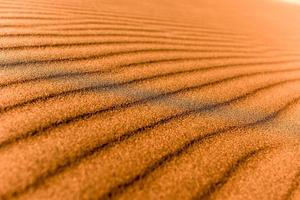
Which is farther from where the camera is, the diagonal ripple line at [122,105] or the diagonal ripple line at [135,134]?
the diagonal ripple line at [122,105]

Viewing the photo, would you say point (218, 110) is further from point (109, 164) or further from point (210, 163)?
point (109, 164)

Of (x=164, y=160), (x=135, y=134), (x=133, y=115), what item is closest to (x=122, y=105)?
(x=133, y=115)

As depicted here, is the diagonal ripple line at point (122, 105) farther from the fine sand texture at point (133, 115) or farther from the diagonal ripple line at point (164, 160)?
the diagonal ripple line at point (164, 160)

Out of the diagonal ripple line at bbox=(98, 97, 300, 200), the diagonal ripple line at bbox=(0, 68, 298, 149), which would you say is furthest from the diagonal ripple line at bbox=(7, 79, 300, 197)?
the diagonal ripple line at bbox=(0, 68, 298, 149)

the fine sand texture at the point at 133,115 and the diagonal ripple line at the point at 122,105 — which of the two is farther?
the diagonal ripple line at the point at 122,105

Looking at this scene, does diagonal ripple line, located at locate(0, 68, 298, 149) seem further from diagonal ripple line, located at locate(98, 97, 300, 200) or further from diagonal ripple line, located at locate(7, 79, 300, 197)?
diagonal ripple line, located at locate(98, 97, 300, 200)

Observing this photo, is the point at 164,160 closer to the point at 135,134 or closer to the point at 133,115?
the point at 135,134

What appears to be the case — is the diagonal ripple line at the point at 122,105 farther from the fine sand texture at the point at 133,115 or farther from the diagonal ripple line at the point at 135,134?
the diagonal ripple line at the point at 135,134

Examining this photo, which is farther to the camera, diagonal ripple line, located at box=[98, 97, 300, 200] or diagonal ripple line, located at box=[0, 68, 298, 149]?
diagonal ripple line, located at box=[0, 68, 298, 149]

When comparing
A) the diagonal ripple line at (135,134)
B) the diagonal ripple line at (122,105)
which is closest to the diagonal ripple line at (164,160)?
the diagonal ripple line at (135,134)
